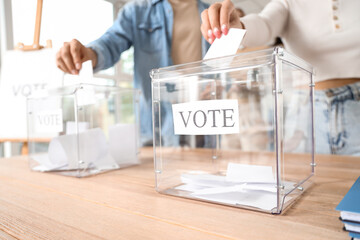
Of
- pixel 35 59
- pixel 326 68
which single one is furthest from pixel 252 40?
pixel 35 59

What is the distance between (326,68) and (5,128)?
158 centimetres

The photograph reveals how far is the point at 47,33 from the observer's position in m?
0.72

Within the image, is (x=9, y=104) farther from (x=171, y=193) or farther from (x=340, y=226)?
(x=340, y=226)

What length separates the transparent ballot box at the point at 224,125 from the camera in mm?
307

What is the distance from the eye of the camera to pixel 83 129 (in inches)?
22.0

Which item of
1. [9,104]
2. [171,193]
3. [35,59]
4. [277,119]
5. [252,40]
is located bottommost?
[171,193]

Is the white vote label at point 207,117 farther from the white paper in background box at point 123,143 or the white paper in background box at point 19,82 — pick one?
the white paper in background box at point 19,82

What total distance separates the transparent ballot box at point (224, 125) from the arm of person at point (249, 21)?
92mm

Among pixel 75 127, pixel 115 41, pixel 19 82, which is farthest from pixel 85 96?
pixel 19 82

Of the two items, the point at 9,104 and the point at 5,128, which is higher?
the point at 9,104

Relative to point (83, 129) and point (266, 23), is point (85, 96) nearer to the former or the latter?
point (83, 129)

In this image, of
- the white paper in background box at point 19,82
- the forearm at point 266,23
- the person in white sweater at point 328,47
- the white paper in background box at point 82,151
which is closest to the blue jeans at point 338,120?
the person in white sweater at point 328,47

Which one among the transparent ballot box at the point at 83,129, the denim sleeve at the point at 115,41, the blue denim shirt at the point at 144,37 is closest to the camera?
the transparent ballot box at the point at 83,129

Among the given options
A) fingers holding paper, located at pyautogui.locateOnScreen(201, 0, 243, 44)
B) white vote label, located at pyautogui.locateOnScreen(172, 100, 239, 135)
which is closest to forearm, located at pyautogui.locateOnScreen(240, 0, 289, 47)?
fingers holding paper, located at pyautogui.locateOnScreen(201, 0, 243, 44)
